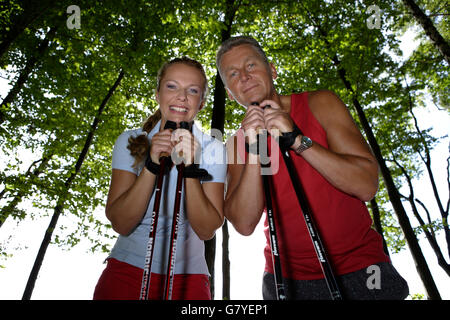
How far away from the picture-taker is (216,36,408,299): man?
1879mm

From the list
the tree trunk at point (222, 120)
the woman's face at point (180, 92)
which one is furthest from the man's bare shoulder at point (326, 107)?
the tree trunk at point (222, 120)

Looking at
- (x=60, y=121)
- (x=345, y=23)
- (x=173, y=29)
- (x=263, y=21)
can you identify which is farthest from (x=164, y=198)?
(x=263, y=21)

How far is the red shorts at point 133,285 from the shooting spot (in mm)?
2066

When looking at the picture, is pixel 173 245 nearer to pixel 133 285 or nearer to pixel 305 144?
pixel 133 285

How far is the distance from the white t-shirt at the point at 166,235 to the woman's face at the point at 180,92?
0.78 feet

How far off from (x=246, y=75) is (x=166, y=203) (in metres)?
1.45

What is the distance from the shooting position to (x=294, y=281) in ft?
6.87

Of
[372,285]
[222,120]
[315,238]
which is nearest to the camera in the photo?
[315,238]

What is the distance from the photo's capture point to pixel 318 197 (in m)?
2.16

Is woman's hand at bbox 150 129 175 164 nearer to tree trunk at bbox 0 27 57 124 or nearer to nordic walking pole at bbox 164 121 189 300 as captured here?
nordic walking pole at bbox 164 121 189 300

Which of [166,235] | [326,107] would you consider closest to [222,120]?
[326,107]

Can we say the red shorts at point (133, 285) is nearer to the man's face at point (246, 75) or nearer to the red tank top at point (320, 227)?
the red tank top at point (320, 227)

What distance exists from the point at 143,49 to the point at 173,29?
140 centimetres
